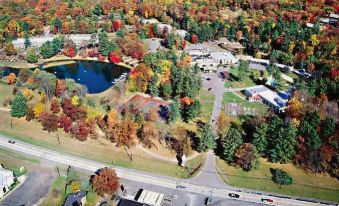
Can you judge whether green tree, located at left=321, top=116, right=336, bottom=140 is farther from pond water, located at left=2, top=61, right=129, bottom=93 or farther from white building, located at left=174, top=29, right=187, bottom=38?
white building, located at left=174, top=29, right=187, bottom=38

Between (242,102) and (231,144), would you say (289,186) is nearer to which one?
(231,144)

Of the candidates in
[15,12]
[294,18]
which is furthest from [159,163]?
[15,12]

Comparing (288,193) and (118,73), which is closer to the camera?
(288,193)

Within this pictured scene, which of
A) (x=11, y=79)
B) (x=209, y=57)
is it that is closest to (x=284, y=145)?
(x=209, y=57)

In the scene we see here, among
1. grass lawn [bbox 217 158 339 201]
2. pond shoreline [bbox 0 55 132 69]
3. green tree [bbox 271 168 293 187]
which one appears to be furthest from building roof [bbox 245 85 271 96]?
pond shoreline [bbox 0 55 132 69]

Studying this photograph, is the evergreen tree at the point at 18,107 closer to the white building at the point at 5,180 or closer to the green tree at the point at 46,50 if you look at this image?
the white building at the point at 5,180

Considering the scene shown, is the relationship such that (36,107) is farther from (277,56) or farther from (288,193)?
(277,56)

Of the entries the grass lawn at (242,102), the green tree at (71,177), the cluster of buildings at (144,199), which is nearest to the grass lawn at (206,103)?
the grass lawn at (242,102)
